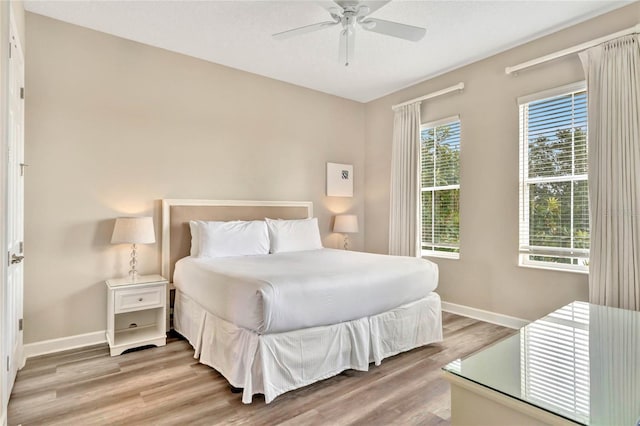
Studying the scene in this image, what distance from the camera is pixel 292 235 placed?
4055 millimetres

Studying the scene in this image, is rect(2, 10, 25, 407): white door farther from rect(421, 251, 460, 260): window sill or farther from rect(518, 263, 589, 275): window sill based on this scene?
rect(518, 263, 589, 275): window sill

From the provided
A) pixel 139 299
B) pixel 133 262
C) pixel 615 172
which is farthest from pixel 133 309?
pixel 615 172

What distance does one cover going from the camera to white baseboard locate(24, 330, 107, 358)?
293cm

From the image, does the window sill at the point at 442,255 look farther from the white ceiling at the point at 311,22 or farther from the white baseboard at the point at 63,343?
the white baseboard at the point at 63,343

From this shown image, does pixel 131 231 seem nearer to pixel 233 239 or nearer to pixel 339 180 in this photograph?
pixel 233 239

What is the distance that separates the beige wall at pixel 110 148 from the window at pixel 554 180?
2.88 m

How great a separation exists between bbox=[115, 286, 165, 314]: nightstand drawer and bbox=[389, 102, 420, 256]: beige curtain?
118 inches

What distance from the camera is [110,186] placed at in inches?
132

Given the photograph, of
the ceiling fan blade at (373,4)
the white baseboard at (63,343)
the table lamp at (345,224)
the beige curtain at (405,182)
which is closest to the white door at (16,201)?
the white baseboard at (63,343)

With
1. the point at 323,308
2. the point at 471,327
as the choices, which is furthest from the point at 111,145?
the point at 471,327

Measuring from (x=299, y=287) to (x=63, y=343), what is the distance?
7.92 ft

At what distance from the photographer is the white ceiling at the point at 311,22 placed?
2.93 meters

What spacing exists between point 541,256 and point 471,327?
1.02 metres

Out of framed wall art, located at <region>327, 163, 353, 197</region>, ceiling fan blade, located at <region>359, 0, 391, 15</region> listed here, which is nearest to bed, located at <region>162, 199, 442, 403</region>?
framed wall art, located at <region>327, 163, 353, 197</region>
